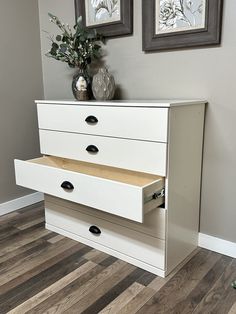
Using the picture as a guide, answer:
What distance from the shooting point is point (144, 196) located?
1.38 meters

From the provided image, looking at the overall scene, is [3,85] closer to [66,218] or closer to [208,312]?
[66,218]

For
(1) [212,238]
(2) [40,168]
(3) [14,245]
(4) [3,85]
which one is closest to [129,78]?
(2) [40,168]

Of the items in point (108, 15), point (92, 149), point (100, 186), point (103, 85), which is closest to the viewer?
point (100, 186)

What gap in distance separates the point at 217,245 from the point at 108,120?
991 millimetres

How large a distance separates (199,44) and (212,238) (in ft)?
3.72

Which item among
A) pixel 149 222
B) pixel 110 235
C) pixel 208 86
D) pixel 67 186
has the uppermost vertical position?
pixel 208 86

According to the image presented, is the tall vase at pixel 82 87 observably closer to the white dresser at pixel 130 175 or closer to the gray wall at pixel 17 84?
the white dresser at pixel 130 175

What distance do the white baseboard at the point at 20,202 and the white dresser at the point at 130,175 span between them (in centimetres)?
63

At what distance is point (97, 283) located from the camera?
1.55 meters

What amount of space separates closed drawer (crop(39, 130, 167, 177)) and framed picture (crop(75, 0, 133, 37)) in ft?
2.48

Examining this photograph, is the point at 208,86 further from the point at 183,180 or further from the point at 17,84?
the point at 17,84

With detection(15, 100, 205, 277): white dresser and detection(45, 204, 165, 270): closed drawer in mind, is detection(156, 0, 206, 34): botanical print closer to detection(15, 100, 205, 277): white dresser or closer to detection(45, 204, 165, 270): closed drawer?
detection(15, 100, 205, 277): white dresser

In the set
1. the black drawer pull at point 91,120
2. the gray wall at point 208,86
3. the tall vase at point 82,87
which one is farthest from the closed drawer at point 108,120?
the gray wall at point 208,86

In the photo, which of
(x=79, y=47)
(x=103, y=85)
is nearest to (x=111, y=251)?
(x=103, y=85)
